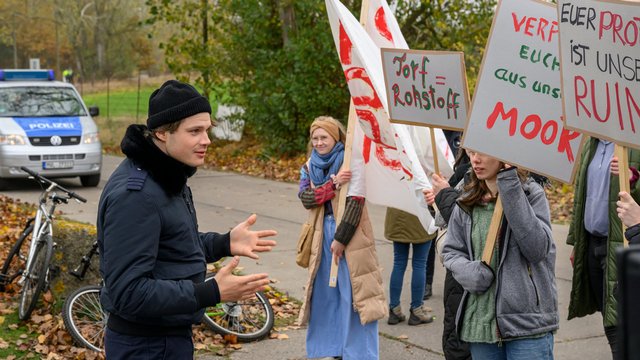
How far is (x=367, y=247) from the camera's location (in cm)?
621

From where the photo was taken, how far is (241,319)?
7.21 metres

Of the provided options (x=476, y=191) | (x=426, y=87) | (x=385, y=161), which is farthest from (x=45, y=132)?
(x=476, y=191)

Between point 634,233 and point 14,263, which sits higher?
point 634,233

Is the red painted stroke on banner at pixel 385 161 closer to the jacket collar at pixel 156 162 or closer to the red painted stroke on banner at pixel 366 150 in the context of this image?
the red painted stroke on banner at pixel 366 150

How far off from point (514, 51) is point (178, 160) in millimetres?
1887

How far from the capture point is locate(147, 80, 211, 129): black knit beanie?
3.33 m

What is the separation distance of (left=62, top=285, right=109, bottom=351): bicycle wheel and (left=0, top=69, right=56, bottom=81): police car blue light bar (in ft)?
36.3

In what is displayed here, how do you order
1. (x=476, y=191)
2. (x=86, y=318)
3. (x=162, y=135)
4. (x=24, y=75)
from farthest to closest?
(x=24, y=75) < (x=86, y=318) < (x=476, y=191) < (x=162, y=135)

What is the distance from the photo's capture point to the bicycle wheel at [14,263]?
8.11 m

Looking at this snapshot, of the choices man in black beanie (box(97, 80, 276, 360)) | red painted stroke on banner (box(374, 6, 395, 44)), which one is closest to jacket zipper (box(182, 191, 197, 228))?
man in black beanie (box(97, 80, 276, 360))

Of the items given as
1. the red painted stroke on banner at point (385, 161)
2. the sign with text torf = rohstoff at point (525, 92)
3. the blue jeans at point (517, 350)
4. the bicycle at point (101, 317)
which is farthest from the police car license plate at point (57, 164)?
the blue jeans at point (517, 350)

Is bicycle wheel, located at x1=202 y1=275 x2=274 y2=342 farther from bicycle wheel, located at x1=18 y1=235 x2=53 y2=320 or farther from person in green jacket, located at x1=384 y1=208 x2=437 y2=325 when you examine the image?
→ bicycle wheel, located at x1=18 y1=235 x2=53 y2=320

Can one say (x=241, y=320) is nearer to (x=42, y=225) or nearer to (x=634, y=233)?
(x=42, y=225)

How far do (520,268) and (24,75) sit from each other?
14.7 metres
